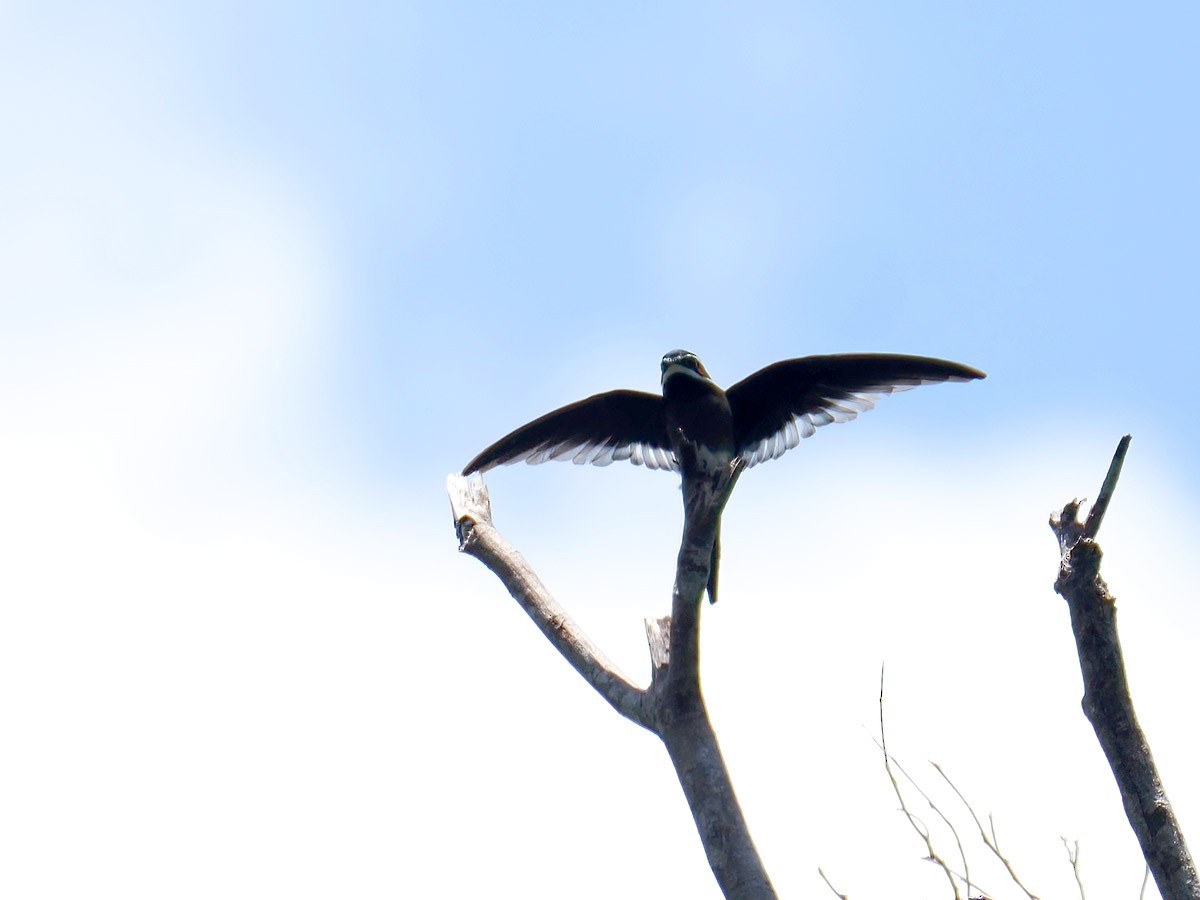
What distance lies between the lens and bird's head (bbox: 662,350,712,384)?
17.0ft

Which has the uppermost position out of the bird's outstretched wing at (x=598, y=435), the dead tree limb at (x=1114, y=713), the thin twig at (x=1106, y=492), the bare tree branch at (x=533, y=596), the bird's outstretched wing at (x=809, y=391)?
the bird's outstretched wing at (x=598, y=435)

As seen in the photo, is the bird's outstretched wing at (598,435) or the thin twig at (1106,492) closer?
the thin twig at (1106,492)

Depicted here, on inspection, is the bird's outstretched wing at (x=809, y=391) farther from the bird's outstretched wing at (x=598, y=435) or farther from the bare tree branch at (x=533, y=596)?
the bare tree branch at (x=533, y=596)

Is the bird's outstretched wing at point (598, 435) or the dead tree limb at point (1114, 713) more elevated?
the bird's outstretched wing at point (598, 435)

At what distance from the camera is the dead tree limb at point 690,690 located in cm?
358

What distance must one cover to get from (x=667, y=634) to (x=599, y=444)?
1988 mm

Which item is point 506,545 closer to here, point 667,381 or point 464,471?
point 464,471

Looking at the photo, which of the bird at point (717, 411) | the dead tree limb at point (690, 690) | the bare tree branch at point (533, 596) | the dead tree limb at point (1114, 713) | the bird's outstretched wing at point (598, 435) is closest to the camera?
the dead tree limb at point (1114, 713)

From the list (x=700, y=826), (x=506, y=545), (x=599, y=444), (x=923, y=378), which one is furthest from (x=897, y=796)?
(x=599, y=444)

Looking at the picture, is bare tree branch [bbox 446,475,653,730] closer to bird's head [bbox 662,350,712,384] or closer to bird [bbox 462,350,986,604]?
bird [bbox 462,350,986,604]

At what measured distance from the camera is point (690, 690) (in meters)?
3.90

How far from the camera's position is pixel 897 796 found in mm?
3732

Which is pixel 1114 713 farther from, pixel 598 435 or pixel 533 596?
pixel 598 435

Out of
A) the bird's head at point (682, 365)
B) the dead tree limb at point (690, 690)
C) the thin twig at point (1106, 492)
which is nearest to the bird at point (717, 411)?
the bird's head at point (682, 365)
